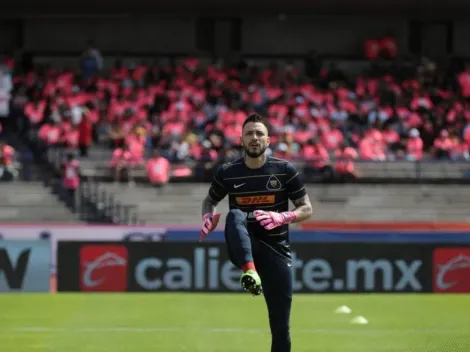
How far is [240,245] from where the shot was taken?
8.93 meters

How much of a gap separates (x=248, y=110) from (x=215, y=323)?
16452 millimetres

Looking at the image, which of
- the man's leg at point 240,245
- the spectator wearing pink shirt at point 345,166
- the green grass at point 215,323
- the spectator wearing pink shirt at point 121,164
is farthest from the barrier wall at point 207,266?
the man's leg at point 240,245

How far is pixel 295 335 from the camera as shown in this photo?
14.4 metres

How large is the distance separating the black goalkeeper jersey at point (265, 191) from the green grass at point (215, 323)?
3370 mm

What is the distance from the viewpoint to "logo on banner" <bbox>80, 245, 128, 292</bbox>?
835 inches

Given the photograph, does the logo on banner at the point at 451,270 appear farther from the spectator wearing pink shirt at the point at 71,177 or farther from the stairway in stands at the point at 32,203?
the spectator wearing pink shirt at the point at 71,177

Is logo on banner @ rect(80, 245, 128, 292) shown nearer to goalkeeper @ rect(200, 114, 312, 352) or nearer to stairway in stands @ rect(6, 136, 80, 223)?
stairway in stands @ rect(6, 136, 80, 223)

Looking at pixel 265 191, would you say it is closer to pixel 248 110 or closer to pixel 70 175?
pixel 70 175

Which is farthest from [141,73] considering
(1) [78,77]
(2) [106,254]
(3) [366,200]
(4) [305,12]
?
(2) [106,254]

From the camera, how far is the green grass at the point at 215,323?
1319cm

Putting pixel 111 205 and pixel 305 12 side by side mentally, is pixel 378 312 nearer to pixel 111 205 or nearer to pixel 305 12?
pixel 111 205

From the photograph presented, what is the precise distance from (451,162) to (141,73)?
10102mm

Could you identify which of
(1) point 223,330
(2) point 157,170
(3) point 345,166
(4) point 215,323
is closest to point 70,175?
(2) point 157,170

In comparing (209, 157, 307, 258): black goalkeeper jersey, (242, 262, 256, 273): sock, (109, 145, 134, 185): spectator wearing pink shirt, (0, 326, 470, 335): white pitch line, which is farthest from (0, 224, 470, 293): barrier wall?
(242, 262, 256, 273): sock
